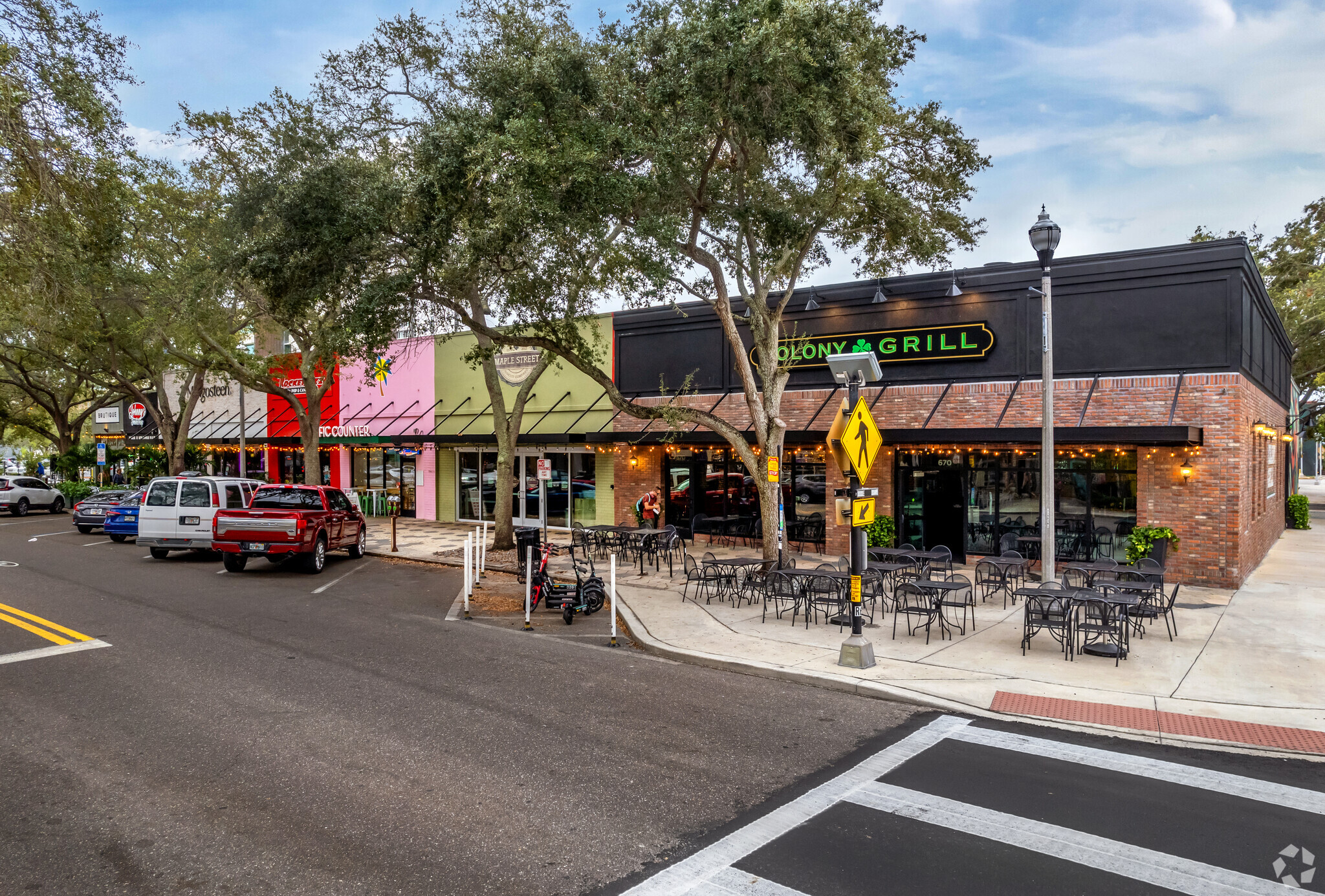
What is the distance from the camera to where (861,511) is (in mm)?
9492

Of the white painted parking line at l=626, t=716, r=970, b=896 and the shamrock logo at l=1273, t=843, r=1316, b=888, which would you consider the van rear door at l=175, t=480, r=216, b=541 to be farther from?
the shamrock logo at l=1273, t=843, r=1316, b=888

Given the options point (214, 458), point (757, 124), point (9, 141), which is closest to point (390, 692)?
point (9, 141)

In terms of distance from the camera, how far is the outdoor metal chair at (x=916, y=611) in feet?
34.6

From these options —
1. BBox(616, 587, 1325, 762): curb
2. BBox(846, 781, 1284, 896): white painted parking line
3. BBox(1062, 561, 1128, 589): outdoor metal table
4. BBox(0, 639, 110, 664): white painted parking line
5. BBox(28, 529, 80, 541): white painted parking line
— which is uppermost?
BBox(1062, 561, 1128, 589): outdoor metal table

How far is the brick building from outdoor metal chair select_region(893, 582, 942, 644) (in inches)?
189

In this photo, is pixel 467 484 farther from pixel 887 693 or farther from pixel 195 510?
pixel 887 693

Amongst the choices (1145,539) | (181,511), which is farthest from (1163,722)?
(181,511)

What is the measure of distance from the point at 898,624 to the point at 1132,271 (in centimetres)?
879

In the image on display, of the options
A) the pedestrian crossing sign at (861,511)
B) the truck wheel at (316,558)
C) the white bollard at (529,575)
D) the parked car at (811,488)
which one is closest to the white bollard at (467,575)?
the white bollard at (529,575)

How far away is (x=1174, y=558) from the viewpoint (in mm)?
14672

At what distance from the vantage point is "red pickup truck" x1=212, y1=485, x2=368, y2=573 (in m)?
16.1

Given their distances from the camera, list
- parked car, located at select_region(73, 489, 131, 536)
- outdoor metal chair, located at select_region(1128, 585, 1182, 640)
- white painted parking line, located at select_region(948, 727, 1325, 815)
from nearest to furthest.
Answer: white painted parking line, located at select_region(948, 727, 1325, 815) < outdoor metal chair, located at select_region(1128, 585, 1182, 640) < parked car, located at select_region(73, 489, 131, 536)

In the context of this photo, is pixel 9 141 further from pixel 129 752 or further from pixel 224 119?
pixel 224 119

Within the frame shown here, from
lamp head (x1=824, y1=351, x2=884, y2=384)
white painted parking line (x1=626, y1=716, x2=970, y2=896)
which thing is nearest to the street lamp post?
lamp head (x1=824, y1=351, x2=884, y2=384)
